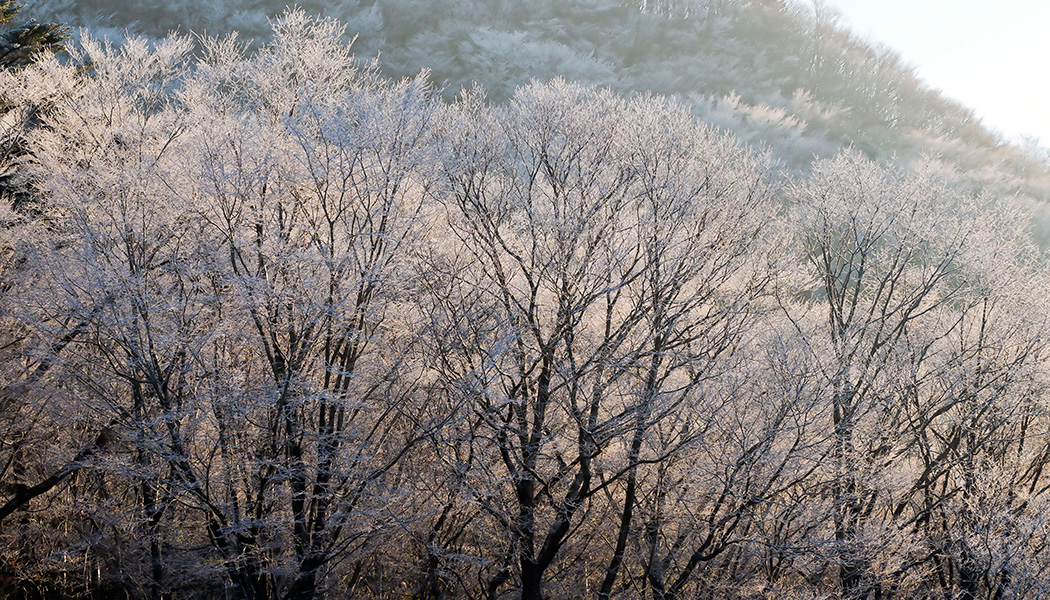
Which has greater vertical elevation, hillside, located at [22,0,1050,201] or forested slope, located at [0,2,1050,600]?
hillside, located at [22,0,1050,201]

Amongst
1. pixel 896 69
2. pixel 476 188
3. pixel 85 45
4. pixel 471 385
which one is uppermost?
pixel 896 69

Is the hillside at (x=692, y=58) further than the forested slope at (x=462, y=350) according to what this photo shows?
Yes

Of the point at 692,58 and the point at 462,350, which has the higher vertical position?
the point at 692,58

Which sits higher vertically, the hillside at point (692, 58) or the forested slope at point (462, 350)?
the hillside at point (692, 58)

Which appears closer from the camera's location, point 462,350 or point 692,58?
point 462,350

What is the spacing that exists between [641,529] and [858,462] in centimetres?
436

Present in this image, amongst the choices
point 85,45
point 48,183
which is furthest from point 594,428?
point 85,45

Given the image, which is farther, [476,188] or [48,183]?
[476,188]

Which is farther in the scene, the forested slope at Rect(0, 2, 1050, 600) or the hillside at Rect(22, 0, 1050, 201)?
the hillside at Rect(22, 0, 1050, 201)

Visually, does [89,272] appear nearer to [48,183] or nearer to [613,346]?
[48,183]

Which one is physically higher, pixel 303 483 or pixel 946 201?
pixel 946 201

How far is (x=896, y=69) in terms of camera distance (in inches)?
2227

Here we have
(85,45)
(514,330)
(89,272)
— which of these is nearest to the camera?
(89,272)

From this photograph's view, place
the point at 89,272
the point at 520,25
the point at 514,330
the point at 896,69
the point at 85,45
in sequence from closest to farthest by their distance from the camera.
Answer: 1. the point at 89,272
2. the point at 514,330
3. the point at 85,45
4. the point at 520,25
5. the point at 896,69
